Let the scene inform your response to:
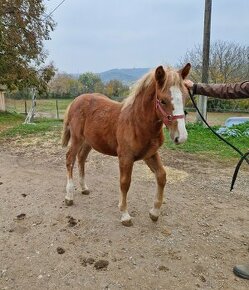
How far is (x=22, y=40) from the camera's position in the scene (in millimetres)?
14281

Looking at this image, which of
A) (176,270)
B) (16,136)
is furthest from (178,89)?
(16,136)

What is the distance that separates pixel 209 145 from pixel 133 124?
4.26 metres

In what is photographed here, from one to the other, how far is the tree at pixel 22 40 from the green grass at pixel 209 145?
365 inches

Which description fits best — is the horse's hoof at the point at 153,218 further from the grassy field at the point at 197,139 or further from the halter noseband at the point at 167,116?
the grassy field at the point at 197,139

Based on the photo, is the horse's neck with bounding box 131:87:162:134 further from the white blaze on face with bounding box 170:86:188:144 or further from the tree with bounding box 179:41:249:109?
the tree with bounding box 179:41:249:109

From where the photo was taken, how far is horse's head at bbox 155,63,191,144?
2502 millimetres

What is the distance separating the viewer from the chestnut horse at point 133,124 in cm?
254

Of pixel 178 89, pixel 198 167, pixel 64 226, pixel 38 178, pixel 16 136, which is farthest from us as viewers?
pixel 16 136

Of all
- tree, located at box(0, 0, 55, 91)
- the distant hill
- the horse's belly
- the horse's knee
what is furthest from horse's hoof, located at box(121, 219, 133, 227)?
tree, located at box(0, 0, 55, 91)

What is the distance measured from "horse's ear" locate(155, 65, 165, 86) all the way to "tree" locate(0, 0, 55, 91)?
1190 cm

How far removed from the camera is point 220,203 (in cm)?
401

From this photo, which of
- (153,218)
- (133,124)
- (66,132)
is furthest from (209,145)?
(133,124)

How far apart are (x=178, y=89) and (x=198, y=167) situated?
326cm

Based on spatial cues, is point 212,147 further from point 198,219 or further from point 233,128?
point 198,219
